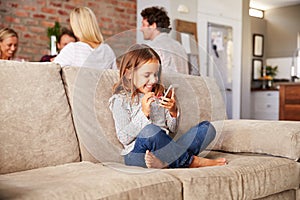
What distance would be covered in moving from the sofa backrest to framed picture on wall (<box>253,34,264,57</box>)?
6973 mm

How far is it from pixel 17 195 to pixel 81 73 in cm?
84

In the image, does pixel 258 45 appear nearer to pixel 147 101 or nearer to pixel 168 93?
pixel 168 93

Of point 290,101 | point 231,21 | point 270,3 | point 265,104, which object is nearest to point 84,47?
point 290,101

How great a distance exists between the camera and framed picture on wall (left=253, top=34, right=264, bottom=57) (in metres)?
8.55

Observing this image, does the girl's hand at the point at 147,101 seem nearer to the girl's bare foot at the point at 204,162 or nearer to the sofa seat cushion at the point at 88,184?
the sofa seat cushion at the point at 88,184

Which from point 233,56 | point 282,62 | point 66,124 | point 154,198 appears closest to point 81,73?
point 66,124

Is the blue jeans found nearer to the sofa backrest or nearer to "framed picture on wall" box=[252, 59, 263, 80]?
the sofa backrest

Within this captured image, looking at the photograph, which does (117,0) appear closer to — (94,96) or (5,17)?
(5,17)

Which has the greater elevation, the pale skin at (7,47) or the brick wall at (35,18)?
the brick wall at (35,18)

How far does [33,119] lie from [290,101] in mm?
3604

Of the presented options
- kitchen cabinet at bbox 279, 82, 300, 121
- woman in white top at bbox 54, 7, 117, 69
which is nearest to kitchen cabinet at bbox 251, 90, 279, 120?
kitchen cabinet at bbox 279, 82, 300, 121

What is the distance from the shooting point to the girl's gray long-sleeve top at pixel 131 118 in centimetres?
166

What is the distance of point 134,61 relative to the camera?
1638 mm

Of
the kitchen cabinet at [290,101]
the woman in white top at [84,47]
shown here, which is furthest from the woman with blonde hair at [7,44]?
the kitchen cabinet at [290,101]
